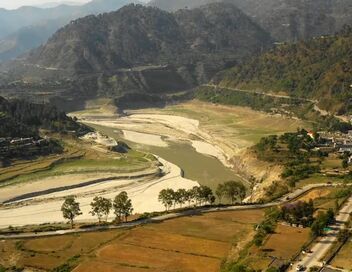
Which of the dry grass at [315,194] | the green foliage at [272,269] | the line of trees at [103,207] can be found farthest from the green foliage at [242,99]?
the green foliage at [272,269]

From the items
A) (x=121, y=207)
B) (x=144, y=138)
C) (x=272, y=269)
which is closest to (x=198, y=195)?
(x=121, y=207)

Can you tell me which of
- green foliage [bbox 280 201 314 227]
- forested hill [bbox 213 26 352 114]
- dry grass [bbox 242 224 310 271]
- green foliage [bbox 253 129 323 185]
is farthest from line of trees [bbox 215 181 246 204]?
forested hill [bbox 213 26 352 114]

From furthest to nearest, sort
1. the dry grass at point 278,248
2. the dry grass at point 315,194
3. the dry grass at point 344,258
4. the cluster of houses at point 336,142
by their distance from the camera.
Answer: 1. the cluster of houses at point 336,142
2. the dry grass at point 315,194
3. the dry grass at point 278,248
4. the dry grass at point 344,258

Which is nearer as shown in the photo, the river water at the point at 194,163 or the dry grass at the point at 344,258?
the dry grass at the point at 344,258

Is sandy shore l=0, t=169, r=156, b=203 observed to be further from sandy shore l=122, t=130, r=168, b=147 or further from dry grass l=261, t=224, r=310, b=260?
dry grass l=261, t=224, r=310, b=260

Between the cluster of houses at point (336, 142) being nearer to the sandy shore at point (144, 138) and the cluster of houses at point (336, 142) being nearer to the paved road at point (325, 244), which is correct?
the paved road at point (325, 244)

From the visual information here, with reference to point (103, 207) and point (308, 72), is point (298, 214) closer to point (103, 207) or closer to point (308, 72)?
point (103, 207)

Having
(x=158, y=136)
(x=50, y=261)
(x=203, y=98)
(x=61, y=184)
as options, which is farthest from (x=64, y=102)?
(x=50, y=261)
